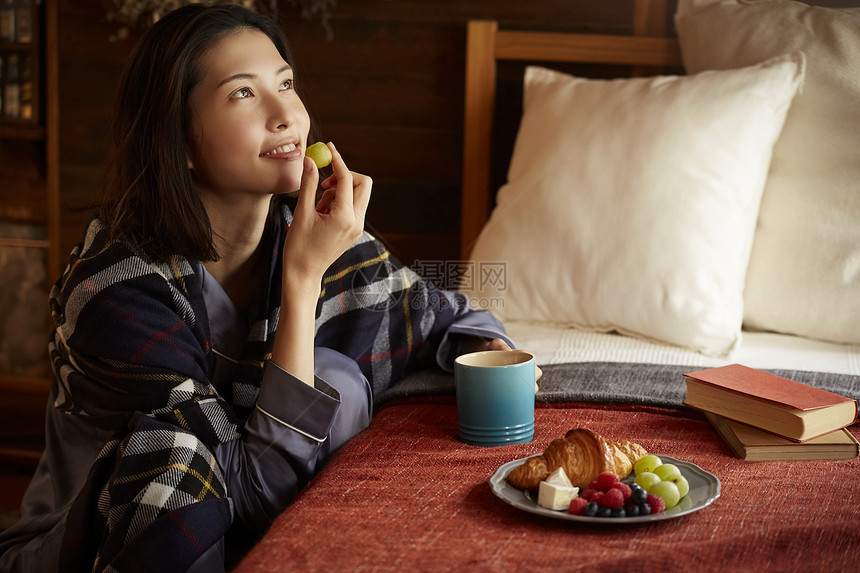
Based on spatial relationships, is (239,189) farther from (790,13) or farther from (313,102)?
(790,13)

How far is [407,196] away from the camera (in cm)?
202

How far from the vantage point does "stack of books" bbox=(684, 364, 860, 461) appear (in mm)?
896

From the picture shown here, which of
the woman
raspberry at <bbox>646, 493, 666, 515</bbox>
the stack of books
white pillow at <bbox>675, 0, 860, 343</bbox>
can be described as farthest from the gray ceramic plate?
white pillow at <bbox>675, 0, 860, 343</bbox>

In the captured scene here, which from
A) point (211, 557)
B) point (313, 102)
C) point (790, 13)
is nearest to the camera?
point (211, 557)

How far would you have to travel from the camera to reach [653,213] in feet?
4.70

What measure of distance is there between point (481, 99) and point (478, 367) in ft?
3.35

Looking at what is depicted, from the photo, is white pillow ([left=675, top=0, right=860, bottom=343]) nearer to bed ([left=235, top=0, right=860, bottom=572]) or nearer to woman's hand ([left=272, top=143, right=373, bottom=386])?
bed ([left=235, top=0, right=860, bottom=572])

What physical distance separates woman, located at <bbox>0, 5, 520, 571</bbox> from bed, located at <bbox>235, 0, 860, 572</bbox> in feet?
0.31

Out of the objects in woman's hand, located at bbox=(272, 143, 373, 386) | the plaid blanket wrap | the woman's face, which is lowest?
the plaid blanket wrap

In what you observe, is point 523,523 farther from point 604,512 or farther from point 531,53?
point 531,53

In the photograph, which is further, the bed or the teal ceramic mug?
the bed

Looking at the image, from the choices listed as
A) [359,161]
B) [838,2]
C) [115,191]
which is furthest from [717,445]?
[359,161]

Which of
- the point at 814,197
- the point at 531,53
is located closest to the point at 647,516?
the point at 814,197

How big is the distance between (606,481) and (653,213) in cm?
76
